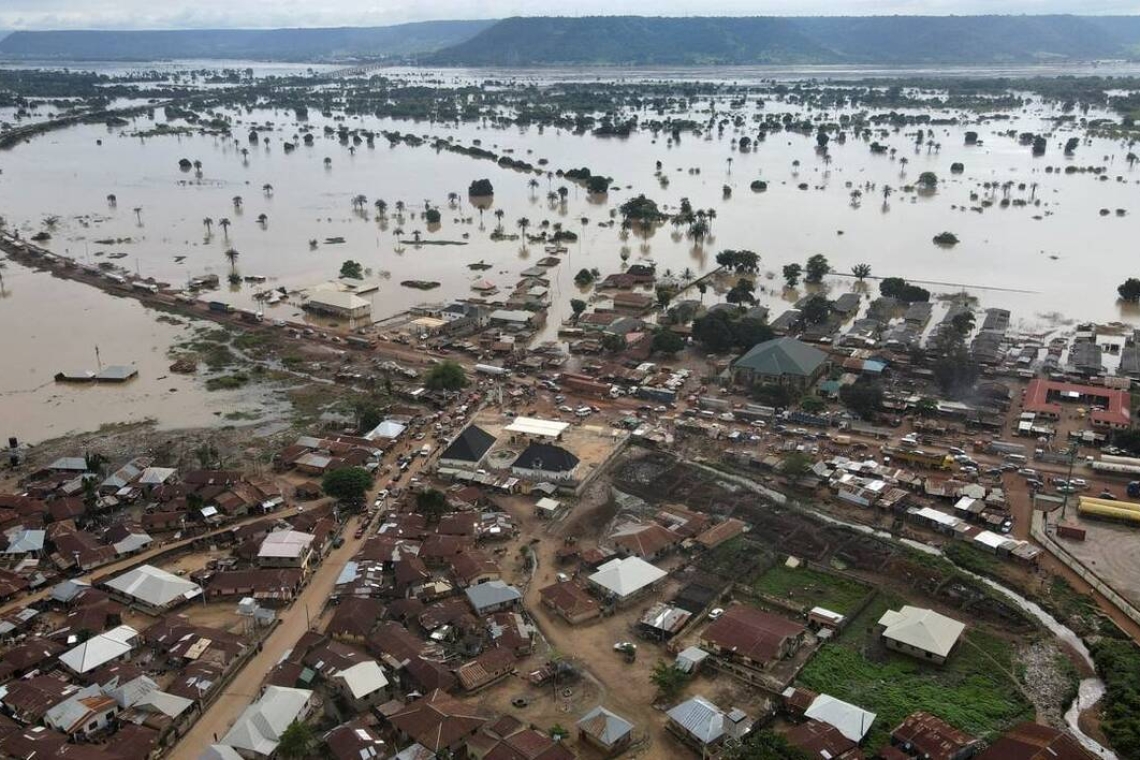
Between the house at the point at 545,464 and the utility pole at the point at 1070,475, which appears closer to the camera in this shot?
the utility pole at the point at 1070,475

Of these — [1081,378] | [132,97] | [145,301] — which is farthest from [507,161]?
[132,97]

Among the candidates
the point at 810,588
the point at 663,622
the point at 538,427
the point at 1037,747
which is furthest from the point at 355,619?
the point at 1037,747

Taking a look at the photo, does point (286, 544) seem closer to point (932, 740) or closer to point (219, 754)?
point (219, 754)

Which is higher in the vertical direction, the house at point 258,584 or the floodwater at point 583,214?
the floodwater at point 583,214

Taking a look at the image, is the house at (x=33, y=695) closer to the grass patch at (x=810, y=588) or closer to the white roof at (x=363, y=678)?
the white roof at (x=363, y=678)

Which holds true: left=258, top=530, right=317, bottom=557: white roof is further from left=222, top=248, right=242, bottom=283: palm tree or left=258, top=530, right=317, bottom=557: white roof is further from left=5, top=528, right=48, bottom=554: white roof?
left=222, top=248, right=242, bottom=283: palm tree

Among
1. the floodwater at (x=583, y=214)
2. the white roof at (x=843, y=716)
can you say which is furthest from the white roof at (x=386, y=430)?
the white roof at (x=843, y=716)

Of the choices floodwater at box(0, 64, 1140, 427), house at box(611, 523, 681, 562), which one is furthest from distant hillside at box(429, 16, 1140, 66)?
house at box(611, 523, 681, 562)
